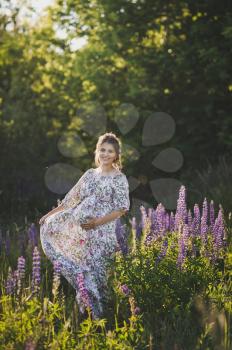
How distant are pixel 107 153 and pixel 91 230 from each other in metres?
0.65

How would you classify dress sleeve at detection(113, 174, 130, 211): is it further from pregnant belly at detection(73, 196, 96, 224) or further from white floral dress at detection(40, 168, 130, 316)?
pregnant belly at detection(73, 196, 96, 224)

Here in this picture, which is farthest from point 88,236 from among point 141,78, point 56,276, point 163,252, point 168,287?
point 141,78

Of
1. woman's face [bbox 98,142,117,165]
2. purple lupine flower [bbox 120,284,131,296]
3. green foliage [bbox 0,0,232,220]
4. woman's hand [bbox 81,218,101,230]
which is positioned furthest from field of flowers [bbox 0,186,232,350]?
green foliage [bbox 0,0,232,220]

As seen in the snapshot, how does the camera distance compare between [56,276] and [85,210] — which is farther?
[85,210]

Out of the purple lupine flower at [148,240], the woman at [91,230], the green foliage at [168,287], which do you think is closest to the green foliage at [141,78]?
the woman at [91,230]

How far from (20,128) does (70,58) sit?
214 centimetres

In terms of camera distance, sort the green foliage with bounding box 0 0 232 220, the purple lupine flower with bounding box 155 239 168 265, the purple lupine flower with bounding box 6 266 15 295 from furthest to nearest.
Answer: the green foliage with bounding box 0 0 232 220 → the purple lupine flower with bounding box 155 239 168 265 → the purple lupine flower with bounding box 6 266 15 295

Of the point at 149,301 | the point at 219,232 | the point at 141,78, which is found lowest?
the point at 149,301

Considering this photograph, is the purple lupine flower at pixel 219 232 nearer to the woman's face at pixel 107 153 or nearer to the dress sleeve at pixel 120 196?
the dress sleeve at pixel 120 196

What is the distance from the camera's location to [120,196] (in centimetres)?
479

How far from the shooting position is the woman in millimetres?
4676

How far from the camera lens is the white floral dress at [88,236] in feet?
15.4

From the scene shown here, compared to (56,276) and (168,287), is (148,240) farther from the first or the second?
(56,276)

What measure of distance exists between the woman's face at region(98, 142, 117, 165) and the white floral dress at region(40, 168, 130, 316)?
16 centimetres
